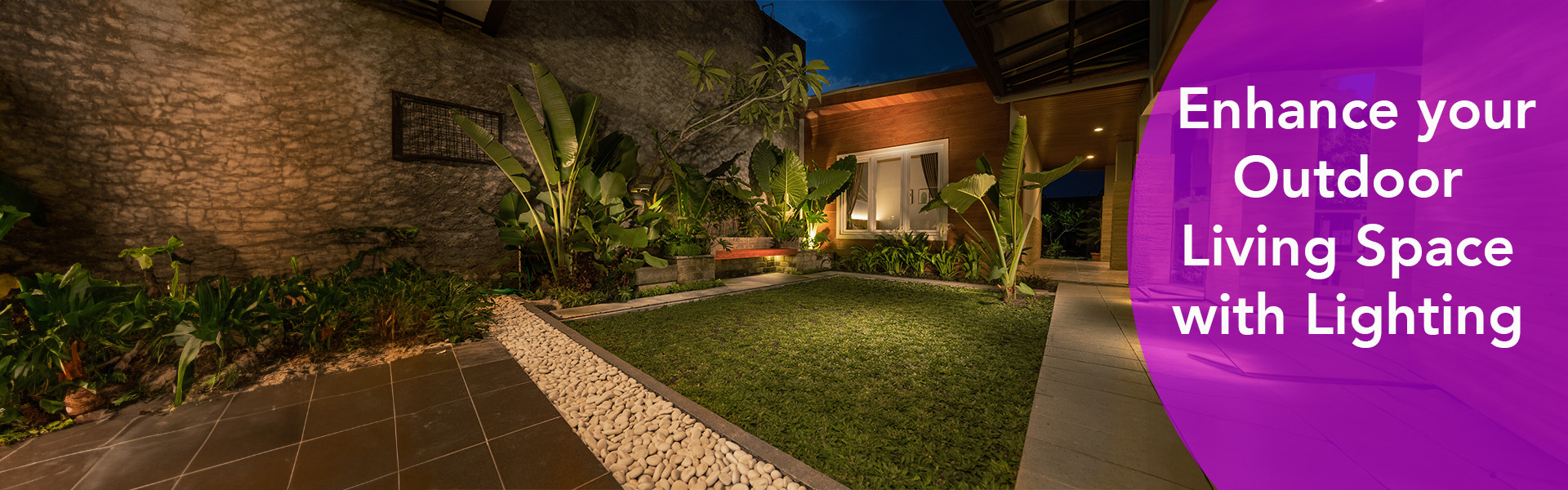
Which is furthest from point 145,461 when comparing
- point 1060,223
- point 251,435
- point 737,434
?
point 1060,223

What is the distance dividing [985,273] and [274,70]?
7.12 metres

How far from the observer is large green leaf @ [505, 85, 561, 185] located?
320 centimetres

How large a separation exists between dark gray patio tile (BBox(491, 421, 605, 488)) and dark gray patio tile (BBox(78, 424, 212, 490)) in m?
0.83

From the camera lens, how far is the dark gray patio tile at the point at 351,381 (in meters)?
1.74

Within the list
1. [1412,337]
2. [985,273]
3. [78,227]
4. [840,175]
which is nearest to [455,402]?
[78,227]

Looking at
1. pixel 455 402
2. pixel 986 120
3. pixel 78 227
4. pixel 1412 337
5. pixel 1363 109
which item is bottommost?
pixel 455 402

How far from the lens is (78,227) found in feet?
9.50

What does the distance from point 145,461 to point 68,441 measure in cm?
43

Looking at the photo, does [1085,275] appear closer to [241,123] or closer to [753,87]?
[753,87]

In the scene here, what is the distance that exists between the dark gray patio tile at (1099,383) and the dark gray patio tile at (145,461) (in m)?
2.84

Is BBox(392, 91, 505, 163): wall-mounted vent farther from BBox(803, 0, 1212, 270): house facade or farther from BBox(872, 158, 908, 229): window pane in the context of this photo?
BBox(872, 158, 908, 229): window pane

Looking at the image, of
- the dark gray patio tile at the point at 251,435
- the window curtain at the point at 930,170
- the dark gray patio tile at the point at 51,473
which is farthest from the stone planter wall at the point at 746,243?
the dark gray patio tile at the point at 51,473

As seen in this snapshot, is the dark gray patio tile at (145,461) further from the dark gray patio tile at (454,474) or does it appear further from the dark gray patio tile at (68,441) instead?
the dark gray patio tile at (454,474)

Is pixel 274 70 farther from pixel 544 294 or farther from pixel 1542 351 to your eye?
pixel 1542 351
